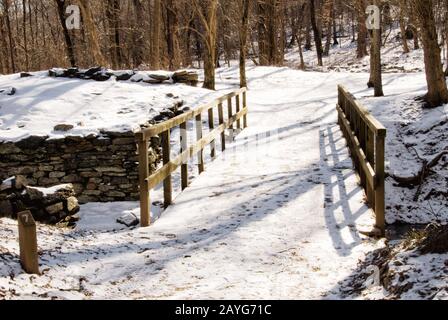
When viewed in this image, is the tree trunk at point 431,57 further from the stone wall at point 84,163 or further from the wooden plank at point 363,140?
the stone wall at point 84,163

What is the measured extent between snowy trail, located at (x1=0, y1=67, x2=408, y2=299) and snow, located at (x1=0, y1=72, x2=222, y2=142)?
2881 mm

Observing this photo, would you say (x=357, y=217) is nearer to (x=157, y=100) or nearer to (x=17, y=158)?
(x=17, y=158)

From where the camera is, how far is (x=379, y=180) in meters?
5.65

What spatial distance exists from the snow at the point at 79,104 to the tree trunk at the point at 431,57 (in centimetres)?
572

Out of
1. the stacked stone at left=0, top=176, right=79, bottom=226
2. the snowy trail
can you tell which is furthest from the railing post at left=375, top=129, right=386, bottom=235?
the stacked stone at left=0, top=176, right=79, bottom=226

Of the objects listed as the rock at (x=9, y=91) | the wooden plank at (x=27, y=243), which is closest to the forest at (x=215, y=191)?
the wooden plank at (x=27, y=243)

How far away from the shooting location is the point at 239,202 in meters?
6.79

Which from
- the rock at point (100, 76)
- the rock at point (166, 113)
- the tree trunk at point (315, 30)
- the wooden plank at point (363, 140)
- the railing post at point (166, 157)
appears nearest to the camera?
the railing post at point (166, 157)

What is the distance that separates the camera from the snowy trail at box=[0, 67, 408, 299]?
13.7ft

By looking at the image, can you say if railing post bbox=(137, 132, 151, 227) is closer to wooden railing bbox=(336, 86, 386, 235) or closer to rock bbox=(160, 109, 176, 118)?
wooden railing bbox=(336, 86, 386, 235)

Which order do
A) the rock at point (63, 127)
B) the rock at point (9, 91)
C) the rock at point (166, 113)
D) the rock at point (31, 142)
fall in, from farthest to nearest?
1. the rock at point (9, 91)
2. the rock at point (166, 113)
3. the rock at point (63, 127)
4. the rock at point (31, 142)

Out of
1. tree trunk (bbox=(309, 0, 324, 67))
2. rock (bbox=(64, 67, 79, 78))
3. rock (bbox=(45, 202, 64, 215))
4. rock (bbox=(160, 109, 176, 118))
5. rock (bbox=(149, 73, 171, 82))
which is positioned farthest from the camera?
tree trunk (bbox=(309, 0, 324, 67))

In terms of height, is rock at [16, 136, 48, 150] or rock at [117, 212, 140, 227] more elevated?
rock at [16, 136, 48, 150]

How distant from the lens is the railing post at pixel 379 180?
550cm
